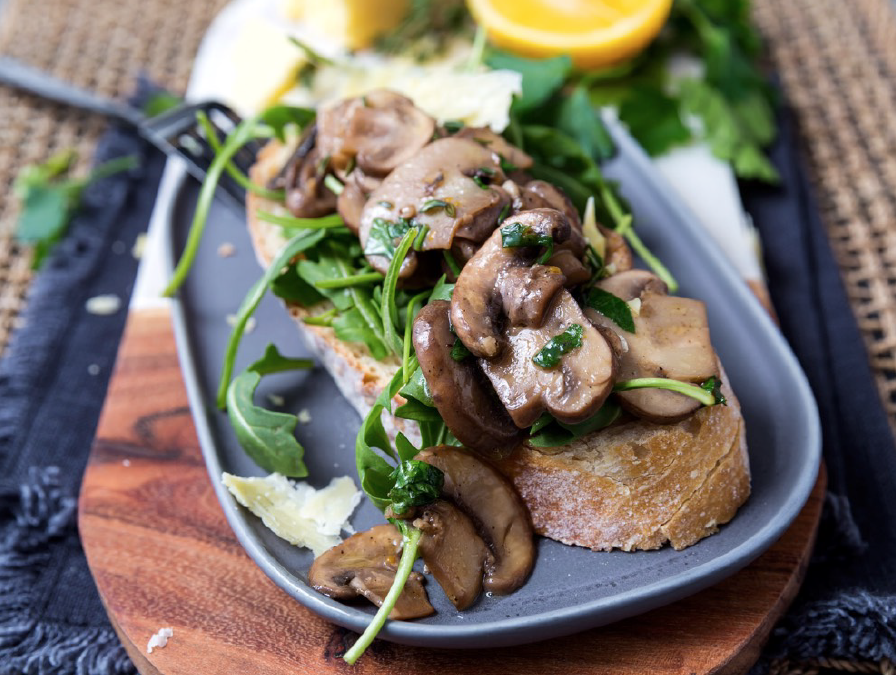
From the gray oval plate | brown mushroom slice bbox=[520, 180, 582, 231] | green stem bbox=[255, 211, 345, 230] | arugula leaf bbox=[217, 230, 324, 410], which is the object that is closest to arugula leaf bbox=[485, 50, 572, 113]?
the gray oval plate

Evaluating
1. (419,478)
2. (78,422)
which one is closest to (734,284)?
(419,478)

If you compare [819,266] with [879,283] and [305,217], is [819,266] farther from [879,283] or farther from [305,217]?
[305,217]

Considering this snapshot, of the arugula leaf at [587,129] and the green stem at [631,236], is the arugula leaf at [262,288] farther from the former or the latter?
the arugula leaf at [587,129]

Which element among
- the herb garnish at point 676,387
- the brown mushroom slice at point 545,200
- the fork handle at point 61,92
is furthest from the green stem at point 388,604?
the fork handle at point 61,92

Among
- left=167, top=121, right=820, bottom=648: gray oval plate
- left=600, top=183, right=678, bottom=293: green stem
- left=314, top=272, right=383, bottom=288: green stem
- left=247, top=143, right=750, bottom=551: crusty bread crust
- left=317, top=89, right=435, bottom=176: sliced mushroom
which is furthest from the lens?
left=600, top=183, right=678, bottom=293: green stem

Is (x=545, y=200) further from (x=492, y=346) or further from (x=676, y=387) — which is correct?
(x=676, y=387)

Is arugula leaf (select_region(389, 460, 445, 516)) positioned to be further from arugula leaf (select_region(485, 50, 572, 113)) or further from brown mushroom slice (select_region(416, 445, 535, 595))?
arugula leaf (select_region(485, 50, 572, 113))

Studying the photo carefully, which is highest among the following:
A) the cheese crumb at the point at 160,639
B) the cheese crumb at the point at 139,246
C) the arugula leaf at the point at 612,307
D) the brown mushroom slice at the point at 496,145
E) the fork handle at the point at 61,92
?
the brown mushroom slice at the point at 496,145
